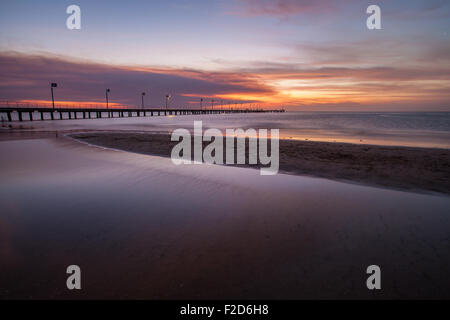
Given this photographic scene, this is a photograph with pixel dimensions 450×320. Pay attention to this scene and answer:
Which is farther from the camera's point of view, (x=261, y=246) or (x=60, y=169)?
(x=60, y=169)

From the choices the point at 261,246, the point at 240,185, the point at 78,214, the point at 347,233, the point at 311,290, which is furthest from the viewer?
the point at 240,185

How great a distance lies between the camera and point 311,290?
323 centimetres

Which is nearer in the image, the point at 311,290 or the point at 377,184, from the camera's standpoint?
the point at 311,290

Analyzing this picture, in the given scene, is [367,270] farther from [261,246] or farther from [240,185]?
[240,185]

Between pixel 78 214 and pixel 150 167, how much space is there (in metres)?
5.23

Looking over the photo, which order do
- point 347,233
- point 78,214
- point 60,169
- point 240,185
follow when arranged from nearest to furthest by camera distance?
point 347,233
point 78,214
point 240,185
point 60,169

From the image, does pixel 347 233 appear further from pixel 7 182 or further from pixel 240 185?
pixel 7 182

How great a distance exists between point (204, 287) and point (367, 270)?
2.45 m

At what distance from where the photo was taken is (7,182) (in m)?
8.33

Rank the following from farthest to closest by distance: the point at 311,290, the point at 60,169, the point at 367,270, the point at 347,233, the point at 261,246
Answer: the point at 60,169, the point at 347,233, the point at 261,246, the point at 367,270, the point at 311,290
